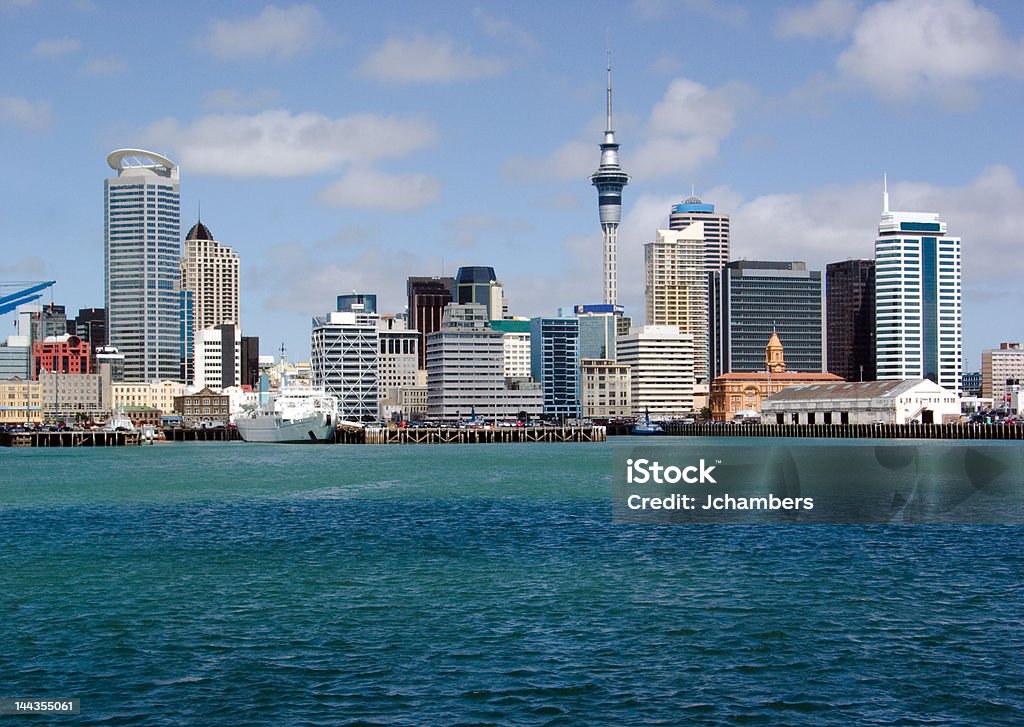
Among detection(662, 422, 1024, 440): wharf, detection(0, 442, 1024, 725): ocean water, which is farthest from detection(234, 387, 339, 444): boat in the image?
detection(0, 442, 1024, 725): ocean water

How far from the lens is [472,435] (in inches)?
7367

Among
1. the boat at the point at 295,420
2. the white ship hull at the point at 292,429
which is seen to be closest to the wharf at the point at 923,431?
the boat at the point at 295,420

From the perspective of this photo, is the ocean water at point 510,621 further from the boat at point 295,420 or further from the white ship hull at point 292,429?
the boat at point 295,420

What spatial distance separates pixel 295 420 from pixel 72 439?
3615cm

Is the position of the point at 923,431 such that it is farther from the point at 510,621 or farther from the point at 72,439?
the point at 510,621

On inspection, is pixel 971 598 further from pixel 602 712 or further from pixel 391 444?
pixel 391 444

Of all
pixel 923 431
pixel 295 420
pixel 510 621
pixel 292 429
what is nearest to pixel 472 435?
pixel 292 429

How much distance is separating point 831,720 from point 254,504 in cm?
4404

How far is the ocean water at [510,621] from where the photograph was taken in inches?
893

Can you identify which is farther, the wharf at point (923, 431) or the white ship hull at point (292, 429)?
the wharf at point (923, 431)

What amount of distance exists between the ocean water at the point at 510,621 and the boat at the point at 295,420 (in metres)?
107

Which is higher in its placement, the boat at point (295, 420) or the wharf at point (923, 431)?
the boat at point (295, 420)

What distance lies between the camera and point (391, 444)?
559ft

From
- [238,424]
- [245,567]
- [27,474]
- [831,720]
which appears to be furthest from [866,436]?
[831,720]
